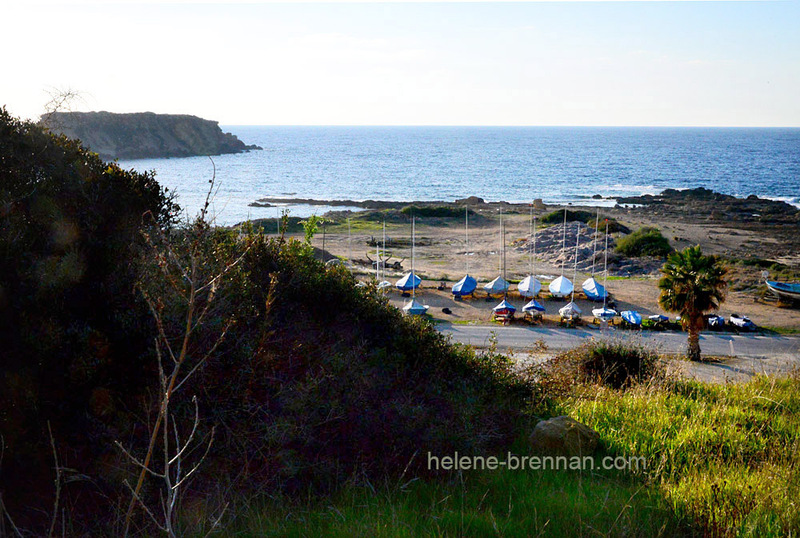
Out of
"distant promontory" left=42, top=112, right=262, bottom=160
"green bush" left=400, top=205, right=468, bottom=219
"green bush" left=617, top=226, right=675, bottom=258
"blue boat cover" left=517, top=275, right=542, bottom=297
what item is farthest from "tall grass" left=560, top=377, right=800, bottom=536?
"distant promontory" left=42, top=112, right=262, bottom=160

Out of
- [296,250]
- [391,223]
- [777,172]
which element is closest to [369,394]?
[296,250]

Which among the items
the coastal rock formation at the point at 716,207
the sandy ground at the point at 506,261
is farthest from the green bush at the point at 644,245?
the coastal rock formation at the point at 716,207

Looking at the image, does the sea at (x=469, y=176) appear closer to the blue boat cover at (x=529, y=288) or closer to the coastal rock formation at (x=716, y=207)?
the coastal rock formation at (x=716, y=207)

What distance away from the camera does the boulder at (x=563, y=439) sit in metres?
5.86

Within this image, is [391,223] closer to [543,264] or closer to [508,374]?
[543,264]

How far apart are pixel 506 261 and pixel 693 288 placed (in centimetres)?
2689

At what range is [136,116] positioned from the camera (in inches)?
5408

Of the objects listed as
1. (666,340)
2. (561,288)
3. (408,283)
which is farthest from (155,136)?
(666,340)

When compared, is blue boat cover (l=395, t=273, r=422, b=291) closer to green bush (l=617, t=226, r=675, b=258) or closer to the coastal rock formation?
green bush (l=617, t=226, r=675, b=258)

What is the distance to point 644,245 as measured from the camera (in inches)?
2071

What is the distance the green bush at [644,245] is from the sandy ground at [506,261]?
2.20m

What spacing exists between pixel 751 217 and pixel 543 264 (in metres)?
34.3

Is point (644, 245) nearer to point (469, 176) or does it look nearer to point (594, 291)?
point (594, 291)

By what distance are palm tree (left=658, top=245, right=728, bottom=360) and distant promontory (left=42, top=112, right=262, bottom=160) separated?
99.4m
